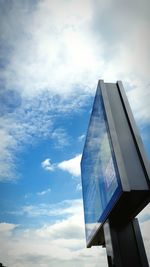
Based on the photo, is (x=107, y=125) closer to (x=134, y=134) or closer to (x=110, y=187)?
(x=134, y=134)

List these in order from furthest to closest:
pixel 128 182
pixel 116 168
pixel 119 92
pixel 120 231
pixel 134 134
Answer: pixel 119 92 → pixel 120 231 → pixel 134 134 → pixel 116 168 → pixel 128 182

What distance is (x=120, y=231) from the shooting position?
Answer: 466 cm

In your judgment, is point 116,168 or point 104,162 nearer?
point 116,168

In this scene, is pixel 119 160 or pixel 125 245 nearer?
pixel 119 160

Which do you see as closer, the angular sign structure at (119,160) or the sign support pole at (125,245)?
the angular sign structure at (119,160)

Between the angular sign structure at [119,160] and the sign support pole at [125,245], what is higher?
the angular sign structure at [119,160]

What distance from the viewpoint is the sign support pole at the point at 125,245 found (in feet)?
13.9

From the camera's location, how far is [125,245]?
14.6ft

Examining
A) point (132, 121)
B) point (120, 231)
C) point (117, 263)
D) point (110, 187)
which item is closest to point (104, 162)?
point (110, 187)

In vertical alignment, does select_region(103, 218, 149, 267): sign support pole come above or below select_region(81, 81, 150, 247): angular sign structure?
below

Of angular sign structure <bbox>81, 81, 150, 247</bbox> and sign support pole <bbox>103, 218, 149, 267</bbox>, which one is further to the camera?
sign support pole <bbox>103, 218, 149, 267</bbox>

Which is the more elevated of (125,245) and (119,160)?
(119,160)

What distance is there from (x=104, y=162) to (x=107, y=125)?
87 cm

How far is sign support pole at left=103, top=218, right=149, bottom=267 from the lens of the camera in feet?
13.9
